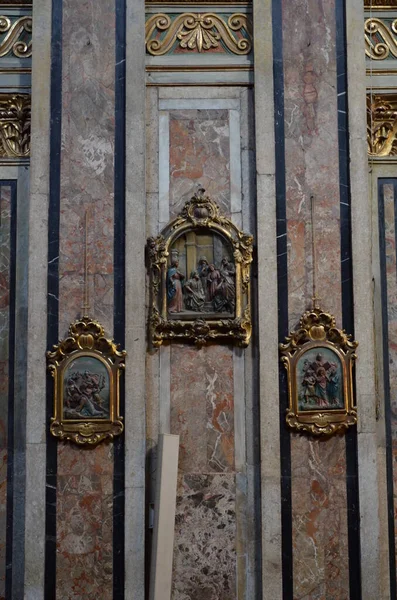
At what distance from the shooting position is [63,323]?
12.5 metres

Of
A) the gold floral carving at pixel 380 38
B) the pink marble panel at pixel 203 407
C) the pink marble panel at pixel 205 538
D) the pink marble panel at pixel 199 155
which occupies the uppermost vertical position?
the gold floral carving at pixel 380 38

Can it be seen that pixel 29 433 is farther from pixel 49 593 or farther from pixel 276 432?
pixel 276 432

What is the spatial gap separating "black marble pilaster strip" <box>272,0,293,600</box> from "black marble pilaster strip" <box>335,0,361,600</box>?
0.73 meters

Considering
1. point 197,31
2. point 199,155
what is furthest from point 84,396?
point 197,31

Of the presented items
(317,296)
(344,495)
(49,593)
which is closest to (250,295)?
(317,296)

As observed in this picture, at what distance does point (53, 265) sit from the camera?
12602 mm

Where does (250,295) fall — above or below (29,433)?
above

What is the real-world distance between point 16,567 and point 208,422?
2.95 m

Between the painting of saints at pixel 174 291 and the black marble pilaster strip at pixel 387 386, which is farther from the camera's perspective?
the painting of saints at pixel 174 291

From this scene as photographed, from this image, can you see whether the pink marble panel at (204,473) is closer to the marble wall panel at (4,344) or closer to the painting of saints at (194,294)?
the painting of saints at (194,294)

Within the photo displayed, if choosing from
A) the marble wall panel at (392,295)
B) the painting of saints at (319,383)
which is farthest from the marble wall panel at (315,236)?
the marble wall panel at (392,295)

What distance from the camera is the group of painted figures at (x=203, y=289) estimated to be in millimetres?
12586

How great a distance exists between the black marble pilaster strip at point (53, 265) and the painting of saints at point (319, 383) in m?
3.09

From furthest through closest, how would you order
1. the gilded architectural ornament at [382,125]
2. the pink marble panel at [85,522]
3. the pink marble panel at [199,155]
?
the gilded architectural ornament at [382,125], the pink marble panel at [199,155], the pink marble panel at [85,522]
